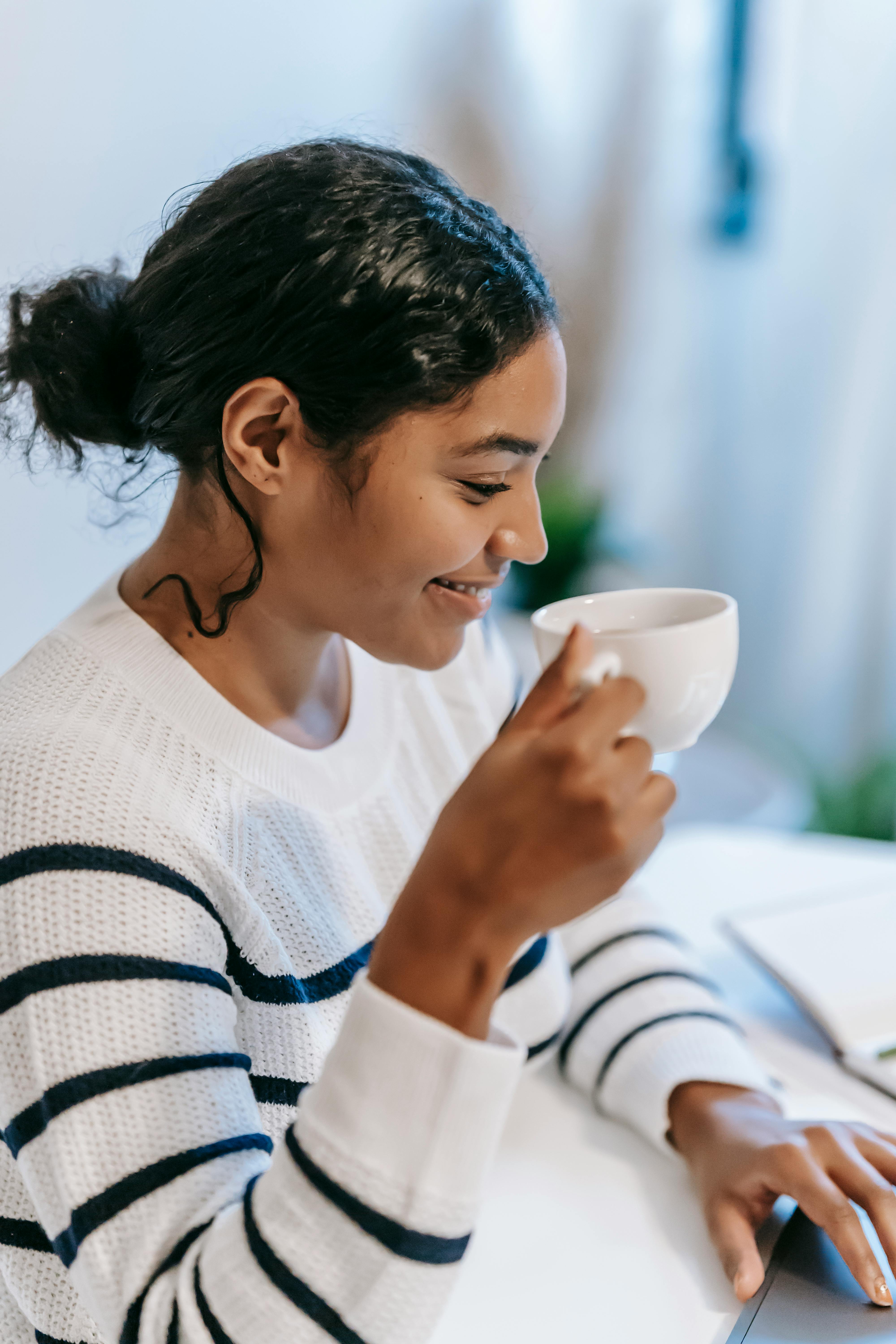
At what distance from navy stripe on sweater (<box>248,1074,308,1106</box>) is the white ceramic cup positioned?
365 millimetres

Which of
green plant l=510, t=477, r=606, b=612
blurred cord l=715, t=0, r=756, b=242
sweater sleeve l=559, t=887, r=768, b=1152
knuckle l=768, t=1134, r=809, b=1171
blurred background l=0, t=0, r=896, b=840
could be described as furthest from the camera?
green plant l=510, t=477, r=606, b=612

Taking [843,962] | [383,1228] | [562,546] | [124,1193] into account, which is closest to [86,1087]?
[124,1193]

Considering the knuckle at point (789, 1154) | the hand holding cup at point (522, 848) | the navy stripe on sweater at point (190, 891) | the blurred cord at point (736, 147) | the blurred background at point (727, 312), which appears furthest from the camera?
the blurred cord at point (736, 147)

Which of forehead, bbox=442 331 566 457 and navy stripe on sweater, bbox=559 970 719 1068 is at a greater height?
forehead, bbox=442 331 566 457

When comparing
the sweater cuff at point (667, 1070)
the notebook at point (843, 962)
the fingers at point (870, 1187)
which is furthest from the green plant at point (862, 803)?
the fingers at point (870, 1187)

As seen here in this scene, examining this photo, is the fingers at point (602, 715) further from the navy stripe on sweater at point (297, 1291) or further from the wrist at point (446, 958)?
the navy stripe on sweater at point (297, 1291)

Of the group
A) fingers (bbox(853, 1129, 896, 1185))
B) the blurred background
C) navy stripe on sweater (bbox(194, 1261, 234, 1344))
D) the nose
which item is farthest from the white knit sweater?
the blurred background

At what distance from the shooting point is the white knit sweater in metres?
0.52

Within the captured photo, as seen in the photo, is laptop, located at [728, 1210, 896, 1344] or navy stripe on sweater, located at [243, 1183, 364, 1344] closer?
navy stripe on sweater, located at [243, 1183, 364, 1344]

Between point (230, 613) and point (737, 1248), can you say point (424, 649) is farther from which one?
point (737, 1248)

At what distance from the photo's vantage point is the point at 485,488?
0.72 metres

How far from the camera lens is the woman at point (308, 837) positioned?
517mm

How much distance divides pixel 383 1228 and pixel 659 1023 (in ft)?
1.41

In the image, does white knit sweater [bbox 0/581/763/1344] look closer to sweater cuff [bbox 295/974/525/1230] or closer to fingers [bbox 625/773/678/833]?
sweater cuff [bbox 295/974/525/1230]
